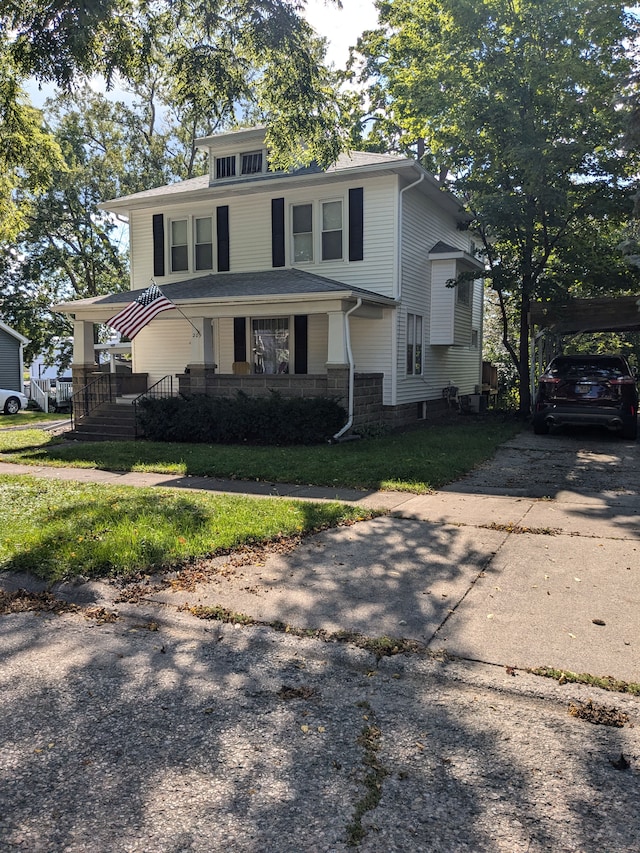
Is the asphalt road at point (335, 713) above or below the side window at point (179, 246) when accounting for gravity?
below

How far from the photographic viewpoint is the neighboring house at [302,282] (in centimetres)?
1417

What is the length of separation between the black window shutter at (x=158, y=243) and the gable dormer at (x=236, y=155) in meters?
1.88

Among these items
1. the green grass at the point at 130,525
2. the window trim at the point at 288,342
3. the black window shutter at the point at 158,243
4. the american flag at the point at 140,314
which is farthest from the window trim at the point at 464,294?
the green grass at the point at 130,525

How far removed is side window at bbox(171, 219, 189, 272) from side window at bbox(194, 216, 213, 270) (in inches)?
13.0

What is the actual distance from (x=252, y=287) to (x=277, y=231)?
95.9 inches

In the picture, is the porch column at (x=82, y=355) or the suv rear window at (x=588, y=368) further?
the porch column at (x=82, y=355)

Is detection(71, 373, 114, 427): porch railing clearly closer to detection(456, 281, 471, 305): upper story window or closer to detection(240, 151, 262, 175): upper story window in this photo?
detection(240, 151, 262, 175): upper story window

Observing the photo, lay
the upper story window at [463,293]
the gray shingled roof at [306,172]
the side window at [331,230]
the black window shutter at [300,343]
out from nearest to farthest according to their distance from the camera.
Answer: the gray shingled roof at [306,172], the side window at [331,230], the black window shutter at [300,343], the upper story window at [463,293]

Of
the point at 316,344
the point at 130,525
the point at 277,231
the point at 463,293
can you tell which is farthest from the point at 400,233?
the point at 130,525

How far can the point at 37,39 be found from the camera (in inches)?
347

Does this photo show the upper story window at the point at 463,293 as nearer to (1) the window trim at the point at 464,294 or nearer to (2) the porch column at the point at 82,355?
(1) the window trim at the point at 464,294

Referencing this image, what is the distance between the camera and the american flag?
1305 centimetres

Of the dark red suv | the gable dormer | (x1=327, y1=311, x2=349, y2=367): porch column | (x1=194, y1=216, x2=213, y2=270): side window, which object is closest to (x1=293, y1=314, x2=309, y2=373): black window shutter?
(x1=327, y1=311, x2=349, y2=367): porch column

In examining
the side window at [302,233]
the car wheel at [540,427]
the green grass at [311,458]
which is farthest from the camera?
the side window at [302,233]
